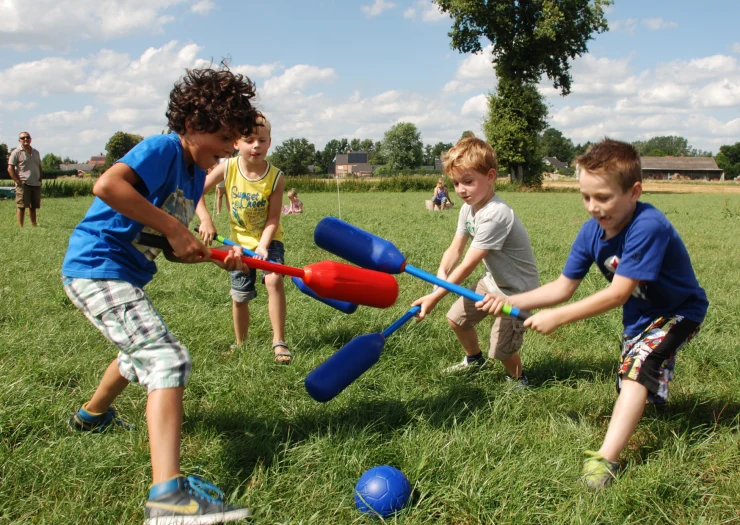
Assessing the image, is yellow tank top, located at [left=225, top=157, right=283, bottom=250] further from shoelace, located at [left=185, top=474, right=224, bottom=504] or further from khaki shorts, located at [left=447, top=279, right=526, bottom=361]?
shoelace, located at [left=185, top=474, right=224, bottom=504]

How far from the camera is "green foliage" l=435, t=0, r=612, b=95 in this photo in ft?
121

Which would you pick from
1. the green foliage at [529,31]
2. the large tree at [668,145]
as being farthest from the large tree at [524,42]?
the large tree at [668,145]

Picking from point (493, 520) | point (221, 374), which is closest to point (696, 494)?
point (493, 520)

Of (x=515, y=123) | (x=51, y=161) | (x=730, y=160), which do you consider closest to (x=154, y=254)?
(x=515, y=123)

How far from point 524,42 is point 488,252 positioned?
38.1 meters

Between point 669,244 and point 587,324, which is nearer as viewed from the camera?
point 669,244

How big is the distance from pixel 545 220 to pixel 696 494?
12.1m

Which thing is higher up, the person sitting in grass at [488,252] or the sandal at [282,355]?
the person sitting in grass at [488,252]

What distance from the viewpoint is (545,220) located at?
13961 millimetres

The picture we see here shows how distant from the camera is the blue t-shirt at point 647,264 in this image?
2.41 metres

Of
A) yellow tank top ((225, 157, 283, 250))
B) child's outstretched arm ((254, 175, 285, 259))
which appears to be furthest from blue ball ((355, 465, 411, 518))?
yellow tank top ((225, 157, 283, 250))

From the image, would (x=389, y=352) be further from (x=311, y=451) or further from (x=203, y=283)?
(x=203, y=283)

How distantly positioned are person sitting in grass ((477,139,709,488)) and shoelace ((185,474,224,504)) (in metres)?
1.42

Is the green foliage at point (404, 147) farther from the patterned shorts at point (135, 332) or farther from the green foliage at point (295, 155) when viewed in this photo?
the patterned shorts at point (135, 332)
